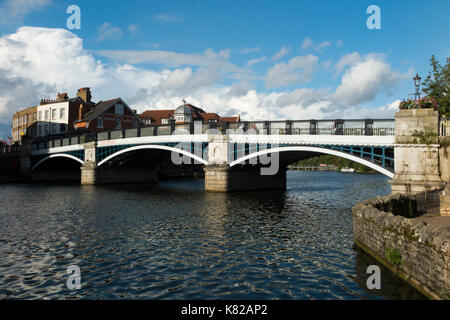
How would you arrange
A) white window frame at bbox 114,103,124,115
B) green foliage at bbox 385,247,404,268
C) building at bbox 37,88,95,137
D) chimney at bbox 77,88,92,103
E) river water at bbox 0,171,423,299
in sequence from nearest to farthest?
river water at bbox 0,171,423,299, green foliage at bbox 385,247,404,268, white window frame at bbox 114,103,124,115, building at bbox 37,88,95,137, chimney at bbox 77,88,92,103

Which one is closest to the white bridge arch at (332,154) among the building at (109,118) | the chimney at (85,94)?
the building at (109,118)

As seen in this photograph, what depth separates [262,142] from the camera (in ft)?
112

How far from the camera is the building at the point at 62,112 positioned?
74.2 m

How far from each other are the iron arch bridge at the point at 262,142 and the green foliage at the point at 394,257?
16864 millimetres

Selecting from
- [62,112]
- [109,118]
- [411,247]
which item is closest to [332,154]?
[411,247]

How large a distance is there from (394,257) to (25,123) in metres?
90.2

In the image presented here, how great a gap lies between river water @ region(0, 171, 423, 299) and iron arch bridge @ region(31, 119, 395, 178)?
25.8ft

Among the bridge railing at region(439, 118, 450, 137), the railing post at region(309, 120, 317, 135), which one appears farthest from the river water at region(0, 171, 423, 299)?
the railing post at region(309, 120, 317, 135)

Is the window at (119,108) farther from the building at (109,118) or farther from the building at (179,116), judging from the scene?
the building at (179,116)

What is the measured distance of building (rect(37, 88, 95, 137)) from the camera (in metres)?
74.2

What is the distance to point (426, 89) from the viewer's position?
94.8ft

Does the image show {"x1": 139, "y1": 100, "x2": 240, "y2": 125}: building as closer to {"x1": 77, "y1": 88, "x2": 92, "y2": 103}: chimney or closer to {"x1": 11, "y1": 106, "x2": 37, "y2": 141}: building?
{"x1": 77, "y1": 88, "x2": 92, "y2": 103}: chimney
